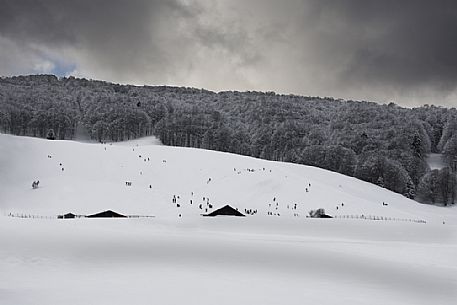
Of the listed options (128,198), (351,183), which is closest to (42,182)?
(128,198)

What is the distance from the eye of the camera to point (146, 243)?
21.6 metres

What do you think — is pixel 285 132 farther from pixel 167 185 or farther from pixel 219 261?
pixel 219 261

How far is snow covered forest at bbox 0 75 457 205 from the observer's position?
87.9 metres

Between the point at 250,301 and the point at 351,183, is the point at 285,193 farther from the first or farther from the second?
the point at 250,301

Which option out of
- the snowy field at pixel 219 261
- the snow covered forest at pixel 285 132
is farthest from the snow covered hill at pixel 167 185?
the snow covered forest at pixel 285 132

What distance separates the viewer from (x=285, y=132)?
11950cm

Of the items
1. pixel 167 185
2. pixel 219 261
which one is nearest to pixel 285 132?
pixel 167 185

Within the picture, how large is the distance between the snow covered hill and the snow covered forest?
86.3 ft

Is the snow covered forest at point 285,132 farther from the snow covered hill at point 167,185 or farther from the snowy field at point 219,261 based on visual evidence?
the snowy field at point 219,261

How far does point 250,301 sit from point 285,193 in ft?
129

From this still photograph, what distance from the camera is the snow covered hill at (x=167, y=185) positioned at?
49500 mm

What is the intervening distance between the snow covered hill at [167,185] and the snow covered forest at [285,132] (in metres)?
26.3

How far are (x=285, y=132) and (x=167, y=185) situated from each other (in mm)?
65243

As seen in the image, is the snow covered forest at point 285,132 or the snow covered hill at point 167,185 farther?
the snow covered forest at point 285,132
